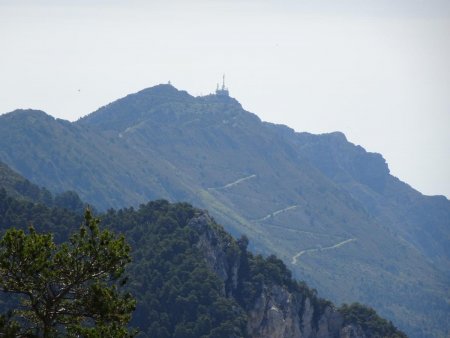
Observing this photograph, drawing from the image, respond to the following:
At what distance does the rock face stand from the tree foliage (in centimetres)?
9648

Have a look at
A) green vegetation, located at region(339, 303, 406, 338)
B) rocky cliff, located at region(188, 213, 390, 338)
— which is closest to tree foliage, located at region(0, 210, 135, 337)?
rocky cliff, located at region(188, 213, 390, 338)

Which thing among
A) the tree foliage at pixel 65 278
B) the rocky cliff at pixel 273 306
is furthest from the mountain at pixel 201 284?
the tree foliage at pixel 65 278

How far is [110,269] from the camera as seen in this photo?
54.0 metres

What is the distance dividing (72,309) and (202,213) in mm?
110425

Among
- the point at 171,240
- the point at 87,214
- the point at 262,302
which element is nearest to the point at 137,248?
the point at 171,240

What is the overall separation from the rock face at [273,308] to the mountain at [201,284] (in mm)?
150

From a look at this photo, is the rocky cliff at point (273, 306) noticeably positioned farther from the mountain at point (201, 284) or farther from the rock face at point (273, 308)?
the mountain at point (201, 284)

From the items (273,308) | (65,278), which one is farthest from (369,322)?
(65,278)

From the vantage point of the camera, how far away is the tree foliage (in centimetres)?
5178

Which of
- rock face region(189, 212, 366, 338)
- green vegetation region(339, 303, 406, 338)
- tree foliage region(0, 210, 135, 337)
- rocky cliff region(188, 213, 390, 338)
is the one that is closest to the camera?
tree foliage region(0, 210, 135, 337)

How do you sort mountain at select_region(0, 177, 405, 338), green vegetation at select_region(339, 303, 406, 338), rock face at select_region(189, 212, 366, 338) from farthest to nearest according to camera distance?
green vegetation at select_region(339, 303, 406, 338) < rock face at select_region(189, 212, 366, 338) < mountain at select_region(0, 177, 405, 338)

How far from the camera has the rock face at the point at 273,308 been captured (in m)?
153

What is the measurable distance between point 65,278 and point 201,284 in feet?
307

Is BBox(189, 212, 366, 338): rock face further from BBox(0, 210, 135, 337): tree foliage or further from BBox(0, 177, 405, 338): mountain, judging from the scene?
BBox(0, 210, 135, 337): tree foliage
